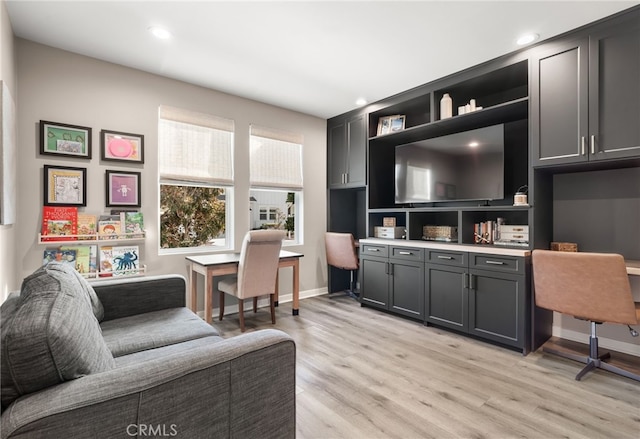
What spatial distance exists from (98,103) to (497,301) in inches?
162

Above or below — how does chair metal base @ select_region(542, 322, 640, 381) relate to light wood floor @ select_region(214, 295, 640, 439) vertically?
above

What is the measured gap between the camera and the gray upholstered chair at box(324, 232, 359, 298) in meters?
4.19

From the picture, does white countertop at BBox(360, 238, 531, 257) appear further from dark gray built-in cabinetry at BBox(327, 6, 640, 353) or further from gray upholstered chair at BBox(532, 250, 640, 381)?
gray upholstered chair at BBox(532, 250, 640, 381)

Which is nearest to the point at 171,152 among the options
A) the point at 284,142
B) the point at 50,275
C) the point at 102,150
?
the point at 102,150

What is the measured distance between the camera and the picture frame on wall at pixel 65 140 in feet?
8.89

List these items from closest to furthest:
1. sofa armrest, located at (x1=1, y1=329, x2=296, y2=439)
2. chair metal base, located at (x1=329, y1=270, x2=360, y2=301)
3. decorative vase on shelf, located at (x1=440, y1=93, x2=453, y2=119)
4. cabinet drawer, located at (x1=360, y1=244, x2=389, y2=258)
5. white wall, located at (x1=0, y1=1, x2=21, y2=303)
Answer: sofa armrest, located at (x1=1, y1=329, x2=296, y2=439)
white wall, located at (x1=0, y1=1, x2=21, y2=303)
decorative vase on shelf, located at (x1=440, y1=93, x2=453, y2=119)
cabinet drawer, located at (x1=360, y1=244, x2=389, y2=258)
chair metal base, located at (x1=329, y1=270, x2=360, y2=301)

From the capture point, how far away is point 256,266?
321cm

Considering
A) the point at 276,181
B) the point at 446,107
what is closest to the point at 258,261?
the point at 276,181

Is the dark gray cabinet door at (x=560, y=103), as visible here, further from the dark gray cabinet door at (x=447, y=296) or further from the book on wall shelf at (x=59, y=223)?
the book on wall shelf at (x=59, y=223)

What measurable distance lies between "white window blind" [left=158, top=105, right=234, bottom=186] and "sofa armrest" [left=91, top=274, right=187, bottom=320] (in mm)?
1442

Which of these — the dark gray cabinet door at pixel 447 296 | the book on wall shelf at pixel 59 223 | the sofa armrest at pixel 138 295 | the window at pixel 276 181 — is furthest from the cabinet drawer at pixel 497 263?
the book on wall shelf at pixel 59 223

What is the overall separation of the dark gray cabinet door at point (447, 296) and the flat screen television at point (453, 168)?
2.65 ft

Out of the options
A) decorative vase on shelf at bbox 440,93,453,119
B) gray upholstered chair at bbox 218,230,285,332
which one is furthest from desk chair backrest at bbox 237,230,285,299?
decorative vase on shelf at bbox 440,93,453,119

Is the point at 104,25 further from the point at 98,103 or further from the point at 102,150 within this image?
the point at 102,150
